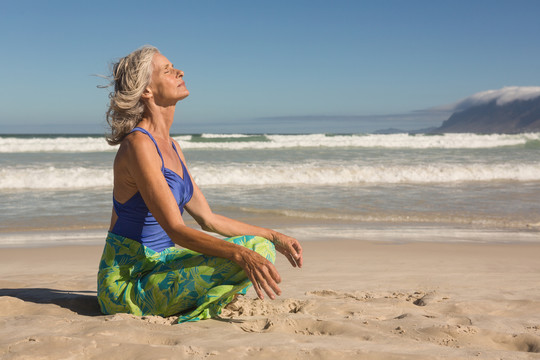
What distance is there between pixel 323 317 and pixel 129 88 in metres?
1.71

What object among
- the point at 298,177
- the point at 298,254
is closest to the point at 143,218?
the point at 298,254

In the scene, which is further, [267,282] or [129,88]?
[129,88]

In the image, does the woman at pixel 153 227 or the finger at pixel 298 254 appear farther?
the finger at pixel 298 254

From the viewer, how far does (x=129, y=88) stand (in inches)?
108

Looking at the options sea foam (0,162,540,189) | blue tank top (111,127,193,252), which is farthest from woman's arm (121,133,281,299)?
sea foam (0,162,540,189)

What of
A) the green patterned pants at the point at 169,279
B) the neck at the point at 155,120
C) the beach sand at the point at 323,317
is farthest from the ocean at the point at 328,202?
the neck at the point at 155,120

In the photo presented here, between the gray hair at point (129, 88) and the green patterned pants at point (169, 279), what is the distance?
24.7 inches

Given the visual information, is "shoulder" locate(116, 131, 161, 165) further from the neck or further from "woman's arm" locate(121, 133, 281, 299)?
the neck

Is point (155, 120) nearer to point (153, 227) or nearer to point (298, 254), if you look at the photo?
point (153, 227)

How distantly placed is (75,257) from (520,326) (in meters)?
4.27

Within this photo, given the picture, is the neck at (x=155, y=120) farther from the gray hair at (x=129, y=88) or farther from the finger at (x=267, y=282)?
the finger at (x=267, y=282)

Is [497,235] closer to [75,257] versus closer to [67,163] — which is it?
[75,257]

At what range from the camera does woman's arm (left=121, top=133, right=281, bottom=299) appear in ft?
7.91

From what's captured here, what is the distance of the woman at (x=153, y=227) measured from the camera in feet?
8.50
